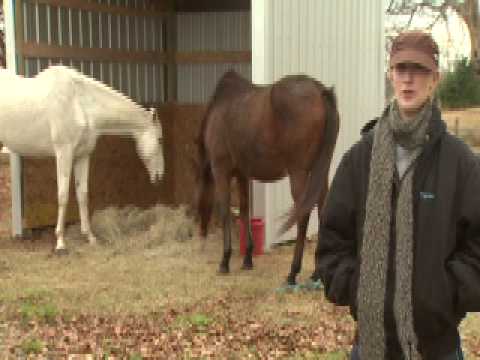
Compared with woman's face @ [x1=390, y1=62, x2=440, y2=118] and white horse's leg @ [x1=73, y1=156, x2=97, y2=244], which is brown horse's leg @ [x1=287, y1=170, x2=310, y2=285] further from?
woman's face @ [x1=390, y1=62, x2=440, y2=118]

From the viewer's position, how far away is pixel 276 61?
26.7 feet

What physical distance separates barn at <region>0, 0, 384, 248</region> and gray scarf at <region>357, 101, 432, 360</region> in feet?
18.6

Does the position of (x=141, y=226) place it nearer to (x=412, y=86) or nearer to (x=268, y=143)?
(x=268, y=143)

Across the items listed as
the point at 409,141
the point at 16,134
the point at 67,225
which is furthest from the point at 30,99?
the point at 409,141

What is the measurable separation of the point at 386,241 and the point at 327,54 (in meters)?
6.88

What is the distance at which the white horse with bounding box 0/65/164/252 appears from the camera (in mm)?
8188

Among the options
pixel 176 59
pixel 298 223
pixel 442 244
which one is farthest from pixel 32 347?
pixel 176 59

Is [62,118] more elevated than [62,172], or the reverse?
[62,118]

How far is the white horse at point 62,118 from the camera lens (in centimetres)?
819

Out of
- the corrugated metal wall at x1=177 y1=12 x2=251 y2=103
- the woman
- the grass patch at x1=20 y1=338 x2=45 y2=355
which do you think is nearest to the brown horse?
the grass patch at x1=20 y1=338 x2=45 y2=355

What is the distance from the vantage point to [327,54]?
356 inches

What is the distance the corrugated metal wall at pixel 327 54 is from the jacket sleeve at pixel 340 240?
5.55 meters

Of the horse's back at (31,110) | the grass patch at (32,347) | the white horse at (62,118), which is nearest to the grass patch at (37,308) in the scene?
the grass patch at (32,347)

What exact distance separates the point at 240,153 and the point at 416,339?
4801mm
